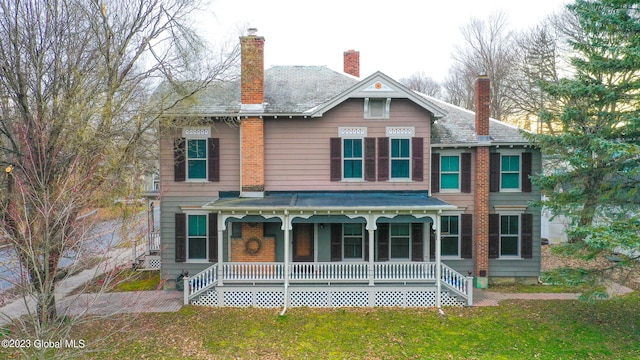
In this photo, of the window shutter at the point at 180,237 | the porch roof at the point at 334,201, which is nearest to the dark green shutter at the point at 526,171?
the porch roof at the point at 334,201

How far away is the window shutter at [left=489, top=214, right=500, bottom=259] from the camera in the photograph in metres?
14.9

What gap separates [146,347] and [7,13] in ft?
30.0

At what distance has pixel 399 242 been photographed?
1450 cm

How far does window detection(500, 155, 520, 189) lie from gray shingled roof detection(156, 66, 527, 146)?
0.82 metres

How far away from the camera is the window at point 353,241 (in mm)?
14336

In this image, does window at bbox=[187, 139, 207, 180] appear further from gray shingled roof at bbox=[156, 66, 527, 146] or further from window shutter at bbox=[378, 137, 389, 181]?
window shutter at bbox=[378, 137, 389, 181]

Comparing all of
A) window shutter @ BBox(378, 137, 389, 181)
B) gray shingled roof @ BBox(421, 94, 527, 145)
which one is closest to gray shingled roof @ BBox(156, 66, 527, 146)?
gray shingled roof @ BBox(421, 94, 527, 145)

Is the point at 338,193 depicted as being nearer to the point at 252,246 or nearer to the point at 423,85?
the point at 252,246

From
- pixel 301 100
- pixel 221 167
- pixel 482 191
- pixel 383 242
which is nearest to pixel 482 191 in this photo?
pixel 482 191

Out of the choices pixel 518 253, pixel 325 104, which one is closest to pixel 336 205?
pixel 325 104

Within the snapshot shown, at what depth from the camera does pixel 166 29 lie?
12.7 meters

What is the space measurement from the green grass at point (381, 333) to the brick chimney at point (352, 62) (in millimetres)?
12206

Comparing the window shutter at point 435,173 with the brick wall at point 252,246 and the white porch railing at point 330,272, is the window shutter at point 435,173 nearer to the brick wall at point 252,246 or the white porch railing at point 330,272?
the white porch railing at point 330,272

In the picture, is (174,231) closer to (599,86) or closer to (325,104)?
(325,104)
